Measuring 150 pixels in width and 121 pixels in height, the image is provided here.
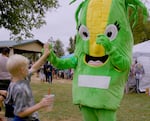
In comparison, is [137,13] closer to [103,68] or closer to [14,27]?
[103,68]

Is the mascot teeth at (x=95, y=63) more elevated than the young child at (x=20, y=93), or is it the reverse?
the mascot teeth at (x=95, y=63)

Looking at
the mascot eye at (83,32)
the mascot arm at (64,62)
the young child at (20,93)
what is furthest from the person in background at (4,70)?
the young child at (20,93)

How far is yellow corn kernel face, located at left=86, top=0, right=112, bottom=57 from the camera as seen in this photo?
14.3 ft

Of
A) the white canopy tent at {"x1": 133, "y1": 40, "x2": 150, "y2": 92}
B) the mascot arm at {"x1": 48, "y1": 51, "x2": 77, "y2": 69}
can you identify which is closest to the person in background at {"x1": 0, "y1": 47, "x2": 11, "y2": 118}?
the mascot arm at {"x1": 48, "y1": 51, "x2": 77, "y2": 69}

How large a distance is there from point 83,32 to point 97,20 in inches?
9.3

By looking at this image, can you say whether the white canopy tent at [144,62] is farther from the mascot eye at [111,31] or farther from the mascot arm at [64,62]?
the mascot eye at [111,31]

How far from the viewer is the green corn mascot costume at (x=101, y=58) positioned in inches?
167

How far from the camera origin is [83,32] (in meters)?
4.54

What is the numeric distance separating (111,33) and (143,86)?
12.7m

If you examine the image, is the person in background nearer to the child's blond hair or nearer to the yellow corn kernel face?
the yellow corn kernel face

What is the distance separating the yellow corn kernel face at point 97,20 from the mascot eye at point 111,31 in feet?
0.18

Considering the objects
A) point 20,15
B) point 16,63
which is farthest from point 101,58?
point 20,15

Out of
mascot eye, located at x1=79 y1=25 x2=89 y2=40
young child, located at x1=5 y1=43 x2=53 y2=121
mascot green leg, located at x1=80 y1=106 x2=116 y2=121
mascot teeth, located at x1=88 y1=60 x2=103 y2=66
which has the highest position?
mascot eye, located at x1=79 y1=25 x2=89 y2=40

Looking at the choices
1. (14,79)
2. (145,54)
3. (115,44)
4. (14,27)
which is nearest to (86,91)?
(115,44)
